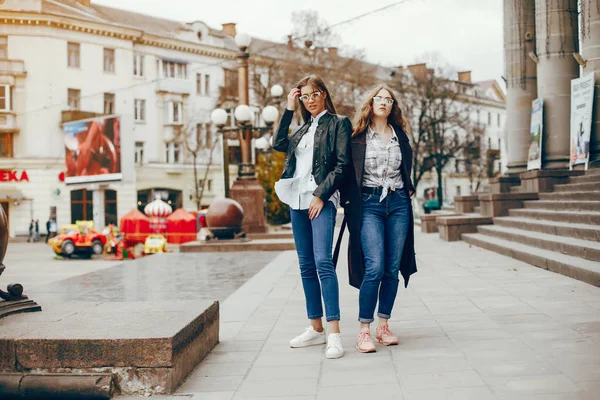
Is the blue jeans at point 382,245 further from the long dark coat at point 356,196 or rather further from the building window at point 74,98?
the building window at point 74,98

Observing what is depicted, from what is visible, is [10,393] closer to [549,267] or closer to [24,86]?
[549,267]

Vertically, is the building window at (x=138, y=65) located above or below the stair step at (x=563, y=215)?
above

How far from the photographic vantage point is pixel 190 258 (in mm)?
16141

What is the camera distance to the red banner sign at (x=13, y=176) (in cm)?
4400

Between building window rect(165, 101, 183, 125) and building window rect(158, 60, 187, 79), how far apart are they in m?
1.94

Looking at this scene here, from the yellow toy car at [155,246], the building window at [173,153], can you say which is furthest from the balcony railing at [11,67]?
the yellow toy car at [155,246]

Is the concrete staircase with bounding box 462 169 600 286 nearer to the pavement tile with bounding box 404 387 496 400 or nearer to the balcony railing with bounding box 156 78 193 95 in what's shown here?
the pavement tile with bounding box 404 387 496 400

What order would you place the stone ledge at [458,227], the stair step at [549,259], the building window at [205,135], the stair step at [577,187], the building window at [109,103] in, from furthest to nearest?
the building window at [205,135] → the building window at [109,103] → the stone ledge at [458,227] → the stair step at [577,187] → the stair step at [549,259]

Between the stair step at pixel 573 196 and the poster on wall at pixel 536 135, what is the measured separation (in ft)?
7.64

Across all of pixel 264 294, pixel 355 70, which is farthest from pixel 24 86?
pixel 264 294

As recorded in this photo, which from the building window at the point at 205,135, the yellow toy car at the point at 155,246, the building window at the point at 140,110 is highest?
the building window at the point at 140,110

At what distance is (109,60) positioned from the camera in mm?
48156

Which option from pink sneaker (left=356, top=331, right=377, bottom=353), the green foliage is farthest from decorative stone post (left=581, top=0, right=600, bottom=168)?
the green foliage

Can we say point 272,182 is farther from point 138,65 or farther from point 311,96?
point 311,96
